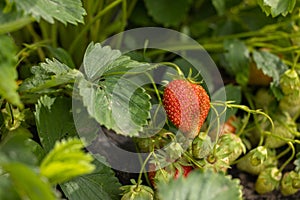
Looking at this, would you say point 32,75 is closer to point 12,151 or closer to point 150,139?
point 150,139

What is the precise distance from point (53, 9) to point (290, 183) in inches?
21.3

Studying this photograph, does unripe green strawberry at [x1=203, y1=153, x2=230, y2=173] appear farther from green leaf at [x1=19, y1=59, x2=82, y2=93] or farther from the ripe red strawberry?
green leaf at [x1=19, y1=59, x2=82, y2=93]

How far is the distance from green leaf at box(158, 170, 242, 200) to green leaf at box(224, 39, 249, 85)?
552mm

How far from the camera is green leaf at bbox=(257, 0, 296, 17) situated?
111 cm

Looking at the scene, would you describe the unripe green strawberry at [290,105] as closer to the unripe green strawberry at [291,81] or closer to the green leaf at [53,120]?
the unripe green strawberry at [291,81]

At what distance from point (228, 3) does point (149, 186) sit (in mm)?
591

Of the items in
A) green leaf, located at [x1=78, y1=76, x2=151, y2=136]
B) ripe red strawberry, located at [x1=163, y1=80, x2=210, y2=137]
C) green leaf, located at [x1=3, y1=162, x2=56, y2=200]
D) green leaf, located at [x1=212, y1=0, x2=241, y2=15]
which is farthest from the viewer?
green leaf, located at [x1=212, y1=0, x2=241, y2=15]

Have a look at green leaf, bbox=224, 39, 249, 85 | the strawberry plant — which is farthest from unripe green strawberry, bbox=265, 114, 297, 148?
green leaf, bbox=224, 39, 249, 85

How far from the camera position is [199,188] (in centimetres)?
81

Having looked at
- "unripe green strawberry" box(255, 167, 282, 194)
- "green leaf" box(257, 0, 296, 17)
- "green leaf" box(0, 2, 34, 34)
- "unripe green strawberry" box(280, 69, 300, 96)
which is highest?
"green leaf" box(0, 2, 34, 34)

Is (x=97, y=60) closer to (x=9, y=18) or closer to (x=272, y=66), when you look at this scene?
(x=9, y=18)

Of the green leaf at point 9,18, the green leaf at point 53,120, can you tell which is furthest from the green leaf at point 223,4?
the green leaf at point 9,18

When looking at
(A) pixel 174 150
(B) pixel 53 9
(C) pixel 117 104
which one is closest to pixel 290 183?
(A) pixel 174 150

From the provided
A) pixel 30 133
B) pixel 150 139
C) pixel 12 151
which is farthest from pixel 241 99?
pixel 12 151
